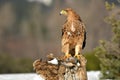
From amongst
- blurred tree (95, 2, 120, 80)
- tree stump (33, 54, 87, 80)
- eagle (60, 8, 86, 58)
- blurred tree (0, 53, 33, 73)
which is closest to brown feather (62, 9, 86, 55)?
eagle (60, 8, 86, 58)

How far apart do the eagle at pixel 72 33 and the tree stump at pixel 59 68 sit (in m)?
0.13

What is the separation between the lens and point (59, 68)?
256 inches

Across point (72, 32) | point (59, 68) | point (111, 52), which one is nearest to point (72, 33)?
point (72, 32)

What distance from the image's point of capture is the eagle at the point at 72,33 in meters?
6.55

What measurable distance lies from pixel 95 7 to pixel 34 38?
2.80 meters

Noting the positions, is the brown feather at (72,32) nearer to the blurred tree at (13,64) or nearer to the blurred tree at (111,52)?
the blurred tree at (111,52)

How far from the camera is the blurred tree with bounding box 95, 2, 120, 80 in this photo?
289 inches

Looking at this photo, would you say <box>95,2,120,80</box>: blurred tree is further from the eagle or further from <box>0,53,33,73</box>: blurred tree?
<box>0,53,33,73</box>: blurred tree

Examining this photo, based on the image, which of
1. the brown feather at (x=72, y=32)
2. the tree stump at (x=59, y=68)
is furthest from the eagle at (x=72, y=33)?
the tree stump at (x=59, y=68)

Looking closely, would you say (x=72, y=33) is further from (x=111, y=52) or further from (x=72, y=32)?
(x=111, y=52)

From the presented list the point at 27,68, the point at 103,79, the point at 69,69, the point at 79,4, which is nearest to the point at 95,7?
the point at 79,4

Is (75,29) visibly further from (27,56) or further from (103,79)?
(27,56)

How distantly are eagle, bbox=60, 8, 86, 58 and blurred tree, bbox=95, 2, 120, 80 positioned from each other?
2.72 ft

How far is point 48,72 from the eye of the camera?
21.4 ft
